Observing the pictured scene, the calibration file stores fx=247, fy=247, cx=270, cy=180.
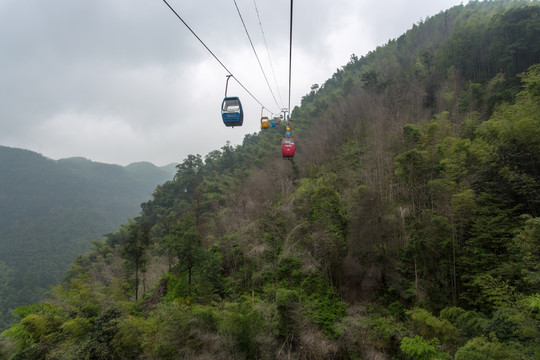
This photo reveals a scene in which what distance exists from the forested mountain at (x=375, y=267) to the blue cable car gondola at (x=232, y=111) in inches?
351

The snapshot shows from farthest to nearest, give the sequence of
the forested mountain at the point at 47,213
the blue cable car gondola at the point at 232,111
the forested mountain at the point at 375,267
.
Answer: the forested mountain at the point at 47,213 < the forested mountain at the point at 375,267 < the blue cable car gondola at the point at 232,111

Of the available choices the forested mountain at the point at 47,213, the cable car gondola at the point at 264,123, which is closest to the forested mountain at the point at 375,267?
the cable car gondola at the point at 264,123

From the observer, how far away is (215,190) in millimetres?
41688

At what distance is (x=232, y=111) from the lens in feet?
31.2

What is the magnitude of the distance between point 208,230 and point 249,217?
520 cm

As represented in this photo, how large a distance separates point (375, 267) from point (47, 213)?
114 meters

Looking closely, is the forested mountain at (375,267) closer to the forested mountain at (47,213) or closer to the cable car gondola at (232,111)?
the cable car gondola at (232,111)

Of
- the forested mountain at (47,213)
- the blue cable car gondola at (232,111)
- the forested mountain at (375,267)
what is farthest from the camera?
the forested mountain at (47,213)

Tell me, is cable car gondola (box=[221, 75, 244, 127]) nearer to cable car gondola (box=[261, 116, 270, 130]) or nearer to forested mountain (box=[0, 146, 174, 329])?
cable car gondola (box=[261, 116, 270, 130])

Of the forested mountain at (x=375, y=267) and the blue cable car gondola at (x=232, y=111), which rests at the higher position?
the blue cable car gondola at (x=232, y=111)

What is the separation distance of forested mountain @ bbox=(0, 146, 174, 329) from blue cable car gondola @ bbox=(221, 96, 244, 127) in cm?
5431

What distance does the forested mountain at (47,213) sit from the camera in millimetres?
54406

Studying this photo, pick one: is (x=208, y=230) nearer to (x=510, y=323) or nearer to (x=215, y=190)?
(x=215, y=190)

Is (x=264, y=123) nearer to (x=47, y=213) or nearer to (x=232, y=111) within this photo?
(x=232, y=111)
